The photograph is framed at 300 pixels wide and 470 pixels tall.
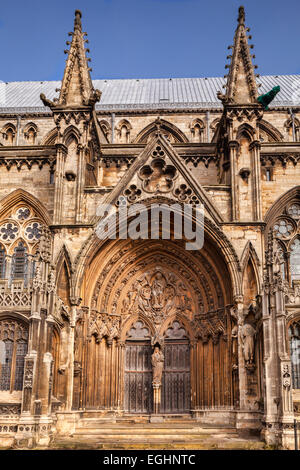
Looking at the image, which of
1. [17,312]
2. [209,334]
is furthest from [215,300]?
[17,312]

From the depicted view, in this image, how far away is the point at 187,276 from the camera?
22.4 metres

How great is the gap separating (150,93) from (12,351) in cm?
2139

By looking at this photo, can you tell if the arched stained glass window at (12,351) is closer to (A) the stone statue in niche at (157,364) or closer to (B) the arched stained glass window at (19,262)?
(B) the arched stained glass window at (19,262)

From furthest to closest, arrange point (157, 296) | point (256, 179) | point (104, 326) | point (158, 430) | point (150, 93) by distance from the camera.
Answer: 1. point (150, 93)
2. point (157, 296)
3. point (104, 326)
4. point (256, 179)
5. point (158, 430)

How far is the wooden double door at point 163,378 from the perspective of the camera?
70.3 feet

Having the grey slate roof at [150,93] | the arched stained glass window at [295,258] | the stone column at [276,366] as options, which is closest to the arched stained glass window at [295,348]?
the stone column at [276,366]

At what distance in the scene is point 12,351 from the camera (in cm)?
1858

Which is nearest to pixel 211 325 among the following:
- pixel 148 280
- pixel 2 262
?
pixel 148 280

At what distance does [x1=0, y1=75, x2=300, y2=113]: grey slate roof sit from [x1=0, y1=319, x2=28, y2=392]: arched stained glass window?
1741 cm

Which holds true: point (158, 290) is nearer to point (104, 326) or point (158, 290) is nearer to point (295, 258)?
point (104, 326)

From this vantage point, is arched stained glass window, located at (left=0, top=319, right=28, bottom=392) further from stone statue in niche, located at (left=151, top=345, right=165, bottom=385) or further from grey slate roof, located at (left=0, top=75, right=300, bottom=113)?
grey slate roof, located at (left=0, top=75, right=300, bottom=113)

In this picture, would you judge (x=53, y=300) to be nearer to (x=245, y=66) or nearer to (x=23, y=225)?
(x=23, y=225)

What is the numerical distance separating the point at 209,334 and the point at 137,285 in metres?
3.67

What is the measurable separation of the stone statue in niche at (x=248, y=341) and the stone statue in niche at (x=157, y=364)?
409cm
